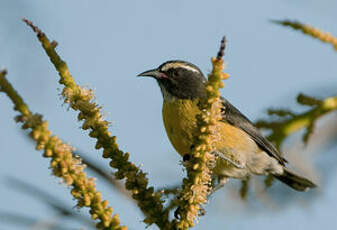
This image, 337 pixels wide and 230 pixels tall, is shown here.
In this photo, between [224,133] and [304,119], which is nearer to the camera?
[304,119]

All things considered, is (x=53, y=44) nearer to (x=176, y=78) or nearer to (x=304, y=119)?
(x=304, y=119)

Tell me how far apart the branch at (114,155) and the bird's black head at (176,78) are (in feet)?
10.4

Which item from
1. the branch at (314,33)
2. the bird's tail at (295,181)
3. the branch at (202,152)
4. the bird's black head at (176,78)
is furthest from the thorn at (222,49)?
the bird's tail at (295,181)

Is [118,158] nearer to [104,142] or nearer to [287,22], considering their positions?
[104,142]

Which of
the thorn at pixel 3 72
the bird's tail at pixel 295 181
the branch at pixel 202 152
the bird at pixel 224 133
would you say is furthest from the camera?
the bird's tail at pixel 295 181

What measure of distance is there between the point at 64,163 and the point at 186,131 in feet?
9.76

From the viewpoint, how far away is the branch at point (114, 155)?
2082 millimetres

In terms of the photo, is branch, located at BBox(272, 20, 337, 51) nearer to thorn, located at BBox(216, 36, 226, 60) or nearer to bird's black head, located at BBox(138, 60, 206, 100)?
thorn, located at BBox(216, 36, 226, 60)

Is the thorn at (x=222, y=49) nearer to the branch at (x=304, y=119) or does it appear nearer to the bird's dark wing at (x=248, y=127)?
the branch at (x=304, y=119)

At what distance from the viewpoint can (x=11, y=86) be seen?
1.56m

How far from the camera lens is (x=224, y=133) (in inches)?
196

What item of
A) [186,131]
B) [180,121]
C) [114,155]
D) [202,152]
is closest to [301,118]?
[202,152]

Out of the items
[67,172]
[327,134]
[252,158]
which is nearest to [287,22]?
[67,172]

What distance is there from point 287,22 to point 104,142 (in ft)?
3.04
